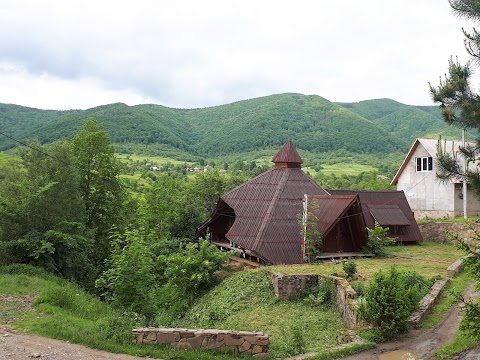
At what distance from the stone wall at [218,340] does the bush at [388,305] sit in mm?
2789

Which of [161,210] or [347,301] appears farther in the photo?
[161,210]

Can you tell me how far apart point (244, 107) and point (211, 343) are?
131m

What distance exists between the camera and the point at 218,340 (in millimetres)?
9188

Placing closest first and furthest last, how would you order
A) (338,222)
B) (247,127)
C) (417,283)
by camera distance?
(417,283), (338,222), (247,127)

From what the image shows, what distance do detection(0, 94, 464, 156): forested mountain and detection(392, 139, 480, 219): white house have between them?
2863 inches

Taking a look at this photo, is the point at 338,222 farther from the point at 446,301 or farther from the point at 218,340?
the point at 218,340

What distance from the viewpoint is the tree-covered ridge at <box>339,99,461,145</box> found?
130 meters

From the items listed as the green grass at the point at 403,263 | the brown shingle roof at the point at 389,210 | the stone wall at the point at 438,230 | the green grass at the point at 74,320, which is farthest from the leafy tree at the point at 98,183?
the stone wall at the point at 438,230

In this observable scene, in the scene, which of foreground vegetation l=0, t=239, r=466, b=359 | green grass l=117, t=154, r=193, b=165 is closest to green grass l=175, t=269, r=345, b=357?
foreground vegetation l=0, t=239, r=466, b=359

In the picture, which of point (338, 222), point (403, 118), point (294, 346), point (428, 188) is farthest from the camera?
point (403, 118)

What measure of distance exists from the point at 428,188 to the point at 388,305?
2529 centimetres

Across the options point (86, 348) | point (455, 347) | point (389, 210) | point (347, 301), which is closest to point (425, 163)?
point (389, 210)

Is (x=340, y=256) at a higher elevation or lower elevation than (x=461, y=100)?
lower

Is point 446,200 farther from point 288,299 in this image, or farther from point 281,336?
point 281,336
